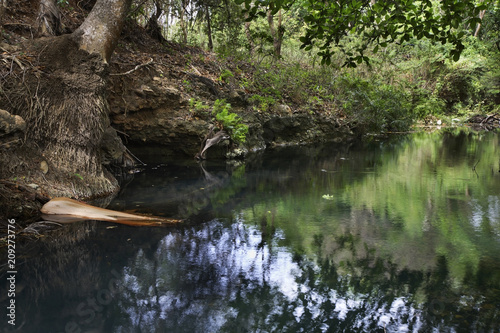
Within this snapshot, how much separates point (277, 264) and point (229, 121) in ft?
25.0

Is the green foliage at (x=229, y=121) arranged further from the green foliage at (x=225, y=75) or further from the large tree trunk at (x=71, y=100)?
the large tree trunk at (x=71, y=100)

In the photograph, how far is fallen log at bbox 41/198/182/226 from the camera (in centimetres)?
618

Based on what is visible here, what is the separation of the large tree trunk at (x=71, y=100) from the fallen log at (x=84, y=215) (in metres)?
0.47

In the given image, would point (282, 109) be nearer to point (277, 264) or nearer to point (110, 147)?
point (110, 147)

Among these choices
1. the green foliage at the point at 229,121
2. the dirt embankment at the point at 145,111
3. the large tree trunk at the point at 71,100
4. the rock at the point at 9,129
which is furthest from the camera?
the green foliage at the point at 229,121

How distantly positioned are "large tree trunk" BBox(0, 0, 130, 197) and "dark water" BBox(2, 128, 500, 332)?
36.3 inches

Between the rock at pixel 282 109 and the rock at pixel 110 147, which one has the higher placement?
the rock at pixel 282 109

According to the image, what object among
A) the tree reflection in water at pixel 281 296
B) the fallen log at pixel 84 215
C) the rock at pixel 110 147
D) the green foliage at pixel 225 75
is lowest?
the tree reflection in water at pixel 281 296

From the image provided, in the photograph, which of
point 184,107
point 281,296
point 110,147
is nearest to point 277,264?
point 281,296

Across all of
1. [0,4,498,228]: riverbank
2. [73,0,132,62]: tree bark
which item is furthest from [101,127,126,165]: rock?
[73,0,132,62]: tree bark

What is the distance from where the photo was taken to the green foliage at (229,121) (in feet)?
39.2

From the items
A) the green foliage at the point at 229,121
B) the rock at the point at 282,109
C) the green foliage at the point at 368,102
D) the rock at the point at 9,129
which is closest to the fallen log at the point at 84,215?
the rock at the point at 9,129

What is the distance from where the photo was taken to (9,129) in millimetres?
5801

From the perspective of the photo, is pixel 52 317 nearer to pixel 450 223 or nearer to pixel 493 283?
pixel 493 283
